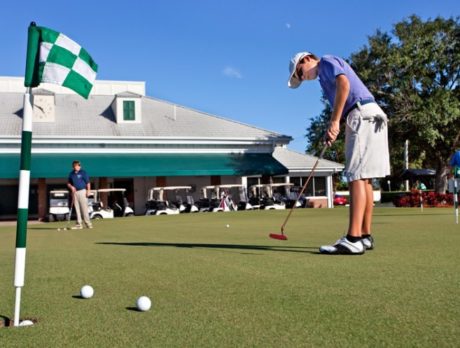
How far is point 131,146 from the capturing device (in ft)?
93.2

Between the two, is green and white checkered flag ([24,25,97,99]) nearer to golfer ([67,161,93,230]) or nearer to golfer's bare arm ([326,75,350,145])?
golfer's bare arm ([326,75,350,145])

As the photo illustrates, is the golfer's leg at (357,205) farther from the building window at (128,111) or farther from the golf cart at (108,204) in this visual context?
the building window at (128,111)

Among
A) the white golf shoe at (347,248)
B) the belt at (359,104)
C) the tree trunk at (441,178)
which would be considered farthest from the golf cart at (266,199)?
the white golf shoe at (347,248)

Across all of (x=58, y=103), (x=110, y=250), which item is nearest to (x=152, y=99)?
(x=58, y=103)

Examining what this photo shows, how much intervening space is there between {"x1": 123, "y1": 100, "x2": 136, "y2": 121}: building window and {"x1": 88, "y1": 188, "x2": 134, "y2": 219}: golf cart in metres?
4.15

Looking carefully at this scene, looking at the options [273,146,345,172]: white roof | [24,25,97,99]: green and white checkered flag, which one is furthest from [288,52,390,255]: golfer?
[273,146,345,172]: white roof

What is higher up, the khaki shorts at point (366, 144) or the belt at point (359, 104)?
the belt at point (359, 104)

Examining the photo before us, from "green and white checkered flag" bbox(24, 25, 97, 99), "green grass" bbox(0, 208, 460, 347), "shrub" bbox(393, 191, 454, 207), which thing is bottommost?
"green grass" bbox(0, 208, 460, 347)

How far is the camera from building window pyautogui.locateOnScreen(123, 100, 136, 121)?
29719 mm

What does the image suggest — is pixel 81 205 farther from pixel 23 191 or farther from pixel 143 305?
pixel 143 305

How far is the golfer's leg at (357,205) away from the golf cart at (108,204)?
17675 mm

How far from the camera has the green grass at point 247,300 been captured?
251cm

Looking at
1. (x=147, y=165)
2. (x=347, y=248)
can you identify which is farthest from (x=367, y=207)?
(x=147, y=165)

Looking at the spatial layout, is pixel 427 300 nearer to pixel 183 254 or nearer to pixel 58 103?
pixel 183 254
